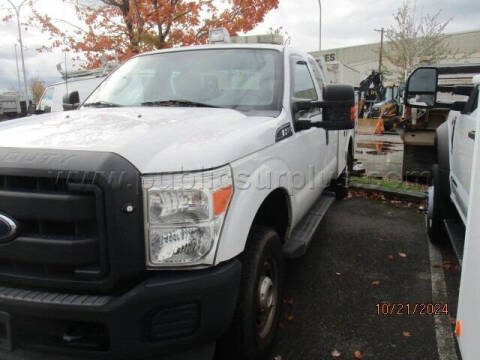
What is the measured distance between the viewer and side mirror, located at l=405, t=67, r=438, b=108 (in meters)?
3.76

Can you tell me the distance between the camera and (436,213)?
173 inches

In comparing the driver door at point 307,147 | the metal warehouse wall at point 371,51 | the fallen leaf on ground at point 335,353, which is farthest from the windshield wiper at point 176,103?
the metal warehouse wall at point 371,51

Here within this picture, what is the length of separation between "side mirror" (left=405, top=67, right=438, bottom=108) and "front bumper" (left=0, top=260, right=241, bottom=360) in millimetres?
2743

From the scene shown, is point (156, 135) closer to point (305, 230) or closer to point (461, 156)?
point (305, 230)

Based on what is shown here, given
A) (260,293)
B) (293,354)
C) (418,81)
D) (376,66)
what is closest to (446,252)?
(418,81)

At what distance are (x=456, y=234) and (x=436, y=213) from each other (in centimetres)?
74

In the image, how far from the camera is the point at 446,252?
14.5 feet

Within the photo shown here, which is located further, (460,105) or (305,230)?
(460,105)

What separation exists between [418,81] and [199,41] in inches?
278

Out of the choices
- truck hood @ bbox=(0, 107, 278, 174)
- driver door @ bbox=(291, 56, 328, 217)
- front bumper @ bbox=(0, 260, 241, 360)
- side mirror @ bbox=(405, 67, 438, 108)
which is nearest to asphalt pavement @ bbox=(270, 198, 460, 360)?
driver door @ bbox=(291, 56, 328, 217)

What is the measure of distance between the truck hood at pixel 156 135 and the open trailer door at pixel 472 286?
1167 millimetres

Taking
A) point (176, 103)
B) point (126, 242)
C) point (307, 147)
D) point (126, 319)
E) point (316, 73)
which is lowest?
point (126, 319)

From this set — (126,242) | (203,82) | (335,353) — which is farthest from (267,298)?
(203,82)
